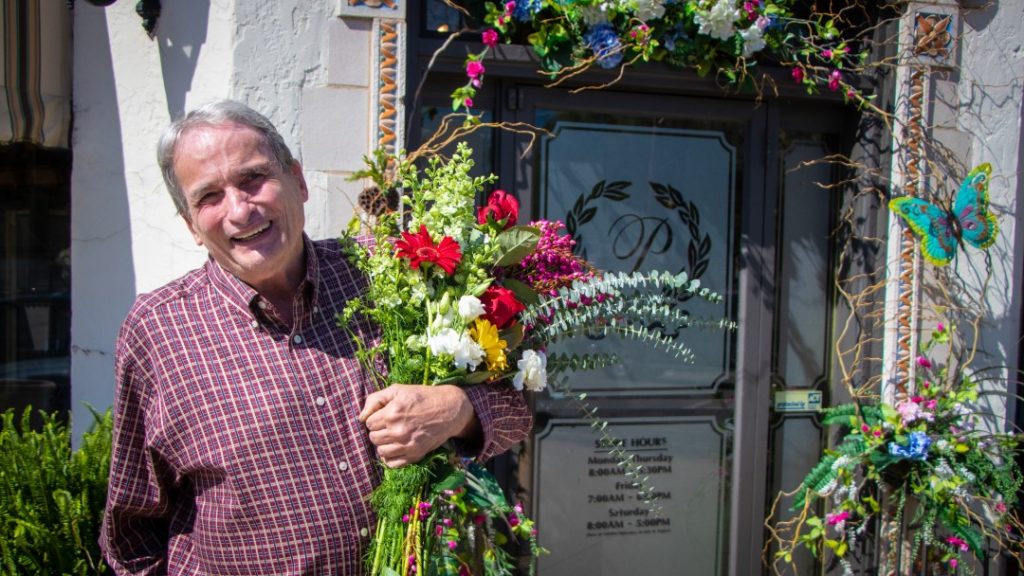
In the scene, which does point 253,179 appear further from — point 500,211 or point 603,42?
point 603,42

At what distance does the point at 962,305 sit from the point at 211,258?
10.0 ft

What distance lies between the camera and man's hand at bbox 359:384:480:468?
1621mm

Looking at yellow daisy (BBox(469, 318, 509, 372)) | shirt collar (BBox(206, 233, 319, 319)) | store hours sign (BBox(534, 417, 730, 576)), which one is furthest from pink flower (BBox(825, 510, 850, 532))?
shirt collar (BBox(206, 233, 319, 319))

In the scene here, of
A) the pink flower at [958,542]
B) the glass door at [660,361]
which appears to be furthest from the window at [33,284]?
the pink flower at [958,542]

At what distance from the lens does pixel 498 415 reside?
5.98 feet

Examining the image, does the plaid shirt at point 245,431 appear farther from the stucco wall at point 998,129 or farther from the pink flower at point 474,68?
the stucco wall at point 998,129

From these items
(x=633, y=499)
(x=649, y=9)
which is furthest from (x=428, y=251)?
(x=633, y=499)

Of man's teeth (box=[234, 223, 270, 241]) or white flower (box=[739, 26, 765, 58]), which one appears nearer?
man's teeth (box=[234, 223, 270, 241])

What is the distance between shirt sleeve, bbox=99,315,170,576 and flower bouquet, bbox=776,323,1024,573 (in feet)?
8.40

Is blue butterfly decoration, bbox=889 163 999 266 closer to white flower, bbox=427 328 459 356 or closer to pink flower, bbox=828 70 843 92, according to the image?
pink flower, bbox=828 70 843 92

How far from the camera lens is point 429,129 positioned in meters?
3.29

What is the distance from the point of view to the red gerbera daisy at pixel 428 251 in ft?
5.42

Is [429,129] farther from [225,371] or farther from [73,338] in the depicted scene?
[225,371]

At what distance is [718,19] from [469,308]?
203 centimetres
